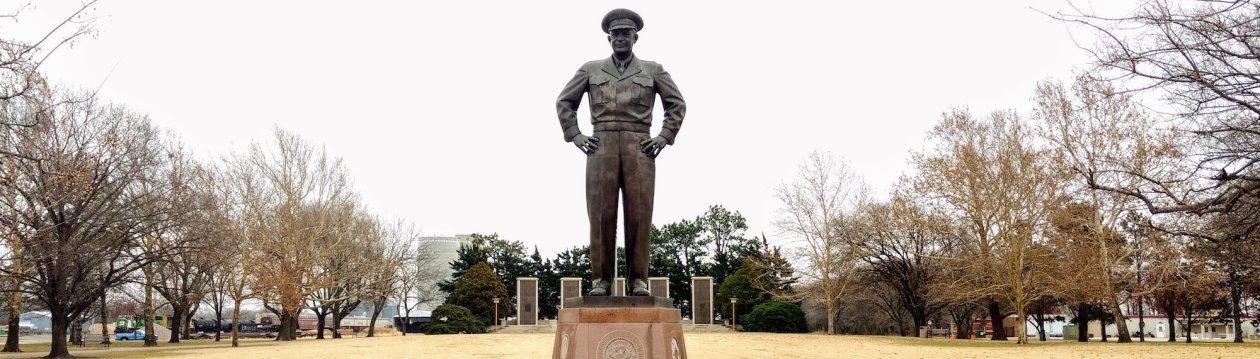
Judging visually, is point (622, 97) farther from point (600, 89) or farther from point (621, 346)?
point (621, 346)

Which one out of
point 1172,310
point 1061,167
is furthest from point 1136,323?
point 1061,167

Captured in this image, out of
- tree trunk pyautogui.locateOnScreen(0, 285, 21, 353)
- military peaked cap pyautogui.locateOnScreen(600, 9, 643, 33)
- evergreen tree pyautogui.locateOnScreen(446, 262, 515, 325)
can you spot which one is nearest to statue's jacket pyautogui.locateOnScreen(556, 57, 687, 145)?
military peaked cap pyautogui.locateOnScreen(600, 9, 643, 33)

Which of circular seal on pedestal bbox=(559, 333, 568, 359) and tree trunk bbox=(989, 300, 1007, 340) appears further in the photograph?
tree trunk bbox=(989, 300, 1007, 340)

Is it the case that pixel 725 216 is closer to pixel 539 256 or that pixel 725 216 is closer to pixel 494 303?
pixel 539 256

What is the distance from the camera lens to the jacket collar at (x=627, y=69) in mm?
8219

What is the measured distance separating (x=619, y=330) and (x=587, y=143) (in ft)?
6.04

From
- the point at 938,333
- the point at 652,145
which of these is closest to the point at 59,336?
the point at 652,145

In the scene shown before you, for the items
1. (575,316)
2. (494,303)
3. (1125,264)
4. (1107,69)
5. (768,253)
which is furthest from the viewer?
(494,303)

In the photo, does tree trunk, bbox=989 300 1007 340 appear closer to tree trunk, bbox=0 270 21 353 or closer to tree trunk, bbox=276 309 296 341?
tree trunk, bbox=276 309 296 341

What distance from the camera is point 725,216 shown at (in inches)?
2218

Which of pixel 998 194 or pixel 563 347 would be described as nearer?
A: pixel 563 347

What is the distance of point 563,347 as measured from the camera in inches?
304

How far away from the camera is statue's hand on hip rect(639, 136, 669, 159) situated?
8000 millimetres

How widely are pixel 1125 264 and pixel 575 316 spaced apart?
86.6 ft
